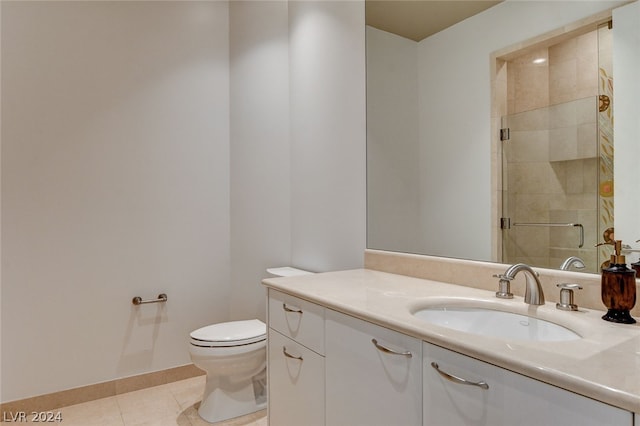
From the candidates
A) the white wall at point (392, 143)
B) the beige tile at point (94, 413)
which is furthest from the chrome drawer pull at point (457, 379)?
the beige tile at point (94, 413)

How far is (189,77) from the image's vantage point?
2.72 meters

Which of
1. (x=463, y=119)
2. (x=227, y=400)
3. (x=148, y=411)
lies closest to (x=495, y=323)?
(x=463, y=119)

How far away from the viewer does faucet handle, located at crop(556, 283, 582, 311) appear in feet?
3.65

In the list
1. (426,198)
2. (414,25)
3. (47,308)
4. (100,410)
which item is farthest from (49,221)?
(414,25)

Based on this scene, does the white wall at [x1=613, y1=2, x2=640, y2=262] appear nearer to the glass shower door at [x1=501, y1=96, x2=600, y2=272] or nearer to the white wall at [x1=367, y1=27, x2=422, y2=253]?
the glass shower door at [x1=501, y1=96, x2=600, y2=272]

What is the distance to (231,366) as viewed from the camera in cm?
205

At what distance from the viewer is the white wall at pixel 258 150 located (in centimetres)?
253

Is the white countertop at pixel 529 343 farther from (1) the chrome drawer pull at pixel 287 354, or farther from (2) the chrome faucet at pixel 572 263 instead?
(1) the chrome drawer pull at pixel 287 354

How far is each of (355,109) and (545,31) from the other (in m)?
0.95

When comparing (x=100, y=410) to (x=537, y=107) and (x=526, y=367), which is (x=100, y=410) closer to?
(x=526, y=367)

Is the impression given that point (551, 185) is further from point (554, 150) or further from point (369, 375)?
point (369, 375)

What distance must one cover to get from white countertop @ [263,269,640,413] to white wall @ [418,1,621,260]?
0.26m

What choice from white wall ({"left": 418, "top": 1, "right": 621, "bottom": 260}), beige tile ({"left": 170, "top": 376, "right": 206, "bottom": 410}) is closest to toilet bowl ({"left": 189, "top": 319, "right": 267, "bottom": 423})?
beige tile ({"left": 170, "top": 376, "right": 206, "bottom": 410})

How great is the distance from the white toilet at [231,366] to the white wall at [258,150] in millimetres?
383
